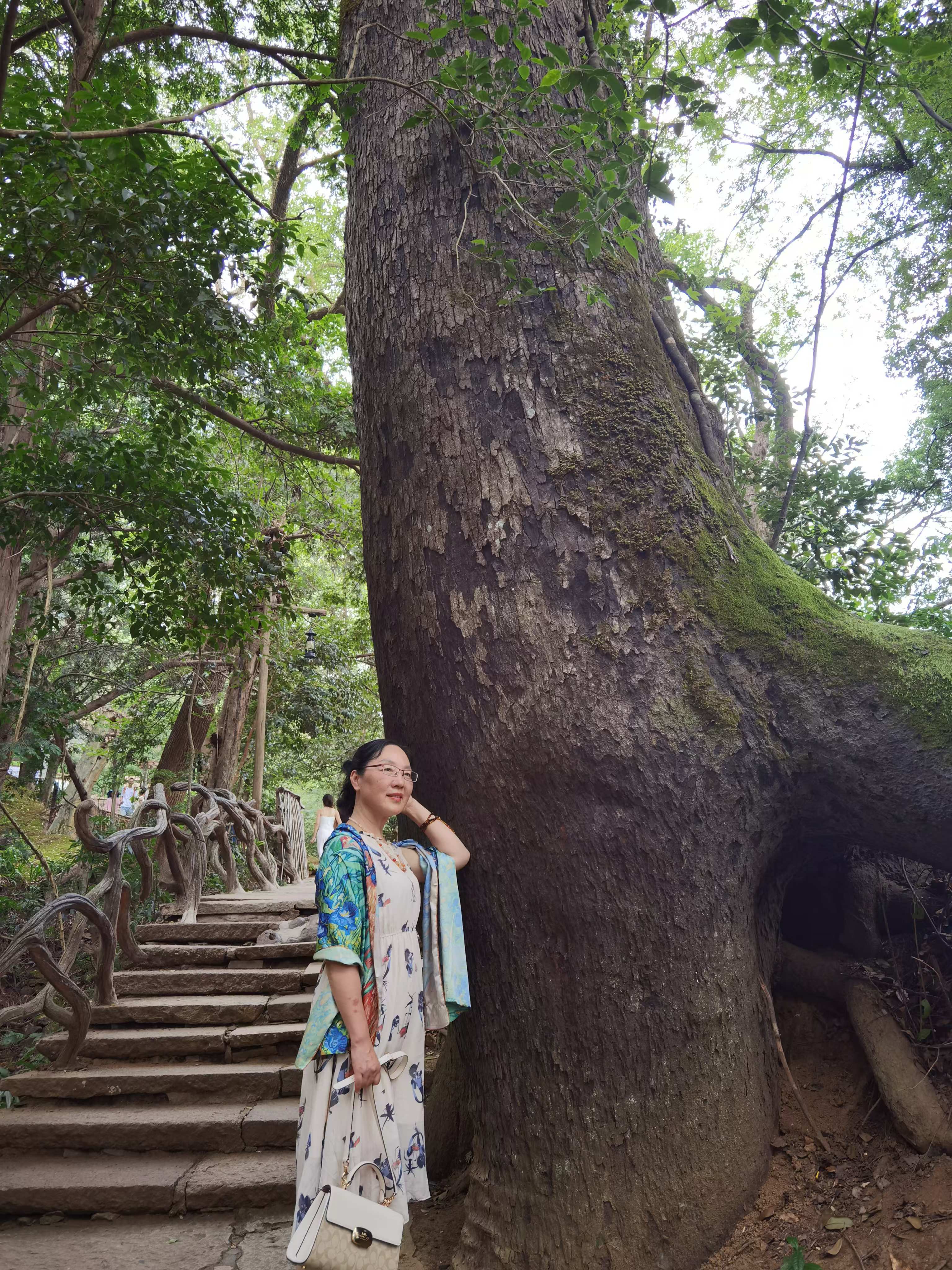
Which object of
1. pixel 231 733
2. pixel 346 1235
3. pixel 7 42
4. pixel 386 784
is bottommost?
pixel 346 1235

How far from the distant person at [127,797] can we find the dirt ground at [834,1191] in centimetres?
1606

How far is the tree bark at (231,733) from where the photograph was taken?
11461mm

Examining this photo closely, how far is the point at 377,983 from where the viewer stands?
226 centimetres

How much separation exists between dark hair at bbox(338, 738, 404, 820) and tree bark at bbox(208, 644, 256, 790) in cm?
908

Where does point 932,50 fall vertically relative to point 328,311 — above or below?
below

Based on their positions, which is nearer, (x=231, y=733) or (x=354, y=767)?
(x=354, y=767)

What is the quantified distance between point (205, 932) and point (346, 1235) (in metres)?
3.75

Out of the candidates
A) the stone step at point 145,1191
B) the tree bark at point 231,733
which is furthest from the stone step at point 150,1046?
the tree bark at point 231,733

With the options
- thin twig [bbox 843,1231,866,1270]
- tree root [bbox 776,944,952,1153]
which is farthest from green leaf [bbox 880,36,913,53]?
thin twig [bbox 843,1231,866,1270]

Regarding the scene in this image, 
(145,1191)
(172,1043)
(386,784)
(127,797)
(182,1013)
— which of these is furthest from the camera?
(127,797)

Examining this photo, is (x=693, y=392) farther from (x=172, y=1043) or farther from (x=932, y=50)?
(x=172, y=1043)

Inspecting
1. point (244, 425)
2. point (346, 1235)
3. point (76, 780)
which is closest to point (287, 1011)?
point (76, 780)

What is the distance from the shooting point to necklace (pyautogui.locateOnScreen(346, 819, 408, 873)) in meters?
2.43

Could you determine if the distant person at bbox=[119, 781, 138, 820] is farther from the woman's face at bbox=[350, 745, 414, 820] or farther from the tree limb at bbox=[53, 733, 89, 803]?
the woman's face at bbox=[350, 745, 414, 820]
